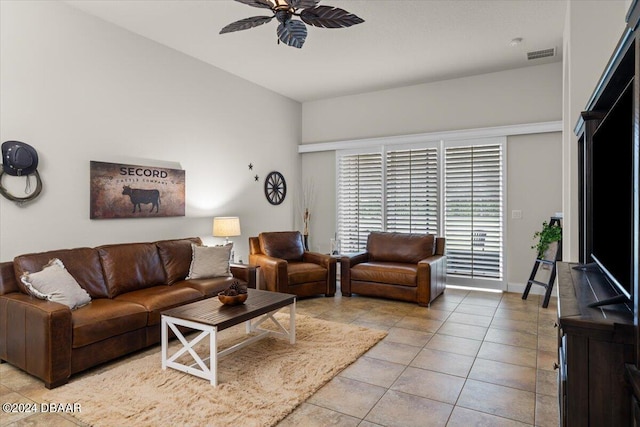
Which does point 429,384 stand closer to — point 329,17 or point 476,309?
point 476,309

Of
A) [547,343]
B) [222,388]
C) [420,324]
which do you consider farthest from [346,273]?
[222,388]

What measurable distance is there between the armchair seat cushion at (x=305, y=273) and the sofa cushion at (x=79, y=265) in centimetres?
229

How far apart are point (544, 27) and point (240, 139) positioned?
4.21 m

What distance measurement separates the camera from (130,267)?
12.9ft

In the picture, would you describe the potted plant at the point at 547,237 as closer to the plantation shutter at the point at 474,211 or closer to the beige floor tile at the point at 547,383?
the plantation shutter at the point at 474,211

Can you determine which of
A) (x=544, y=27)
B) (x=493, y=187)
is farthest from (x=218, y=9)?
(x=493, y=187)

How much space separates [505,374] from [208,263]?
3183 mm

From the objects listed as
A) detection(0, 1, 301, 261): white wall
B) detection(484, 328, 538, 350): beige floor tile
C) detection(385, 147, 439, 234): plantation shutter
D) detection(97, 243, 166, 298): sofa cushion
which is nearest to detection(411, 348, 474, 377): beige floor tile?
detection(484, 328, 538, 350): beige floor tile

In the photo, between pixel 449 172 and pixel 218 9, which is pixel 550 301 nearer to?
pixel 449 172

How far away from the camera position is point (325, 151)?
7168mm

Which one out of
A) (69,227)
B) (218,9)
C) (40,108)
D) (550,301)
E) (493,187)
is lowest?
(550,301)

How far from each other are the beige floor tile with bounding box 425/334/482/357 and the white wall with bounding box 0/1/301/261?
127 inches

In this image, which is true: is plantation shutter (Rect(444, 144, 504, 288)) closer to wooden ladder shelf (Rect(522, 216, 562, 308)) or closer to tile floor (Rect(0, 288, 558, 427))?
wooden ladder shelf (Rect(522, 216, 562, 308))

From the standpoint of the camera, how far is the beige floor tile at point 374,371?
9.54ft
